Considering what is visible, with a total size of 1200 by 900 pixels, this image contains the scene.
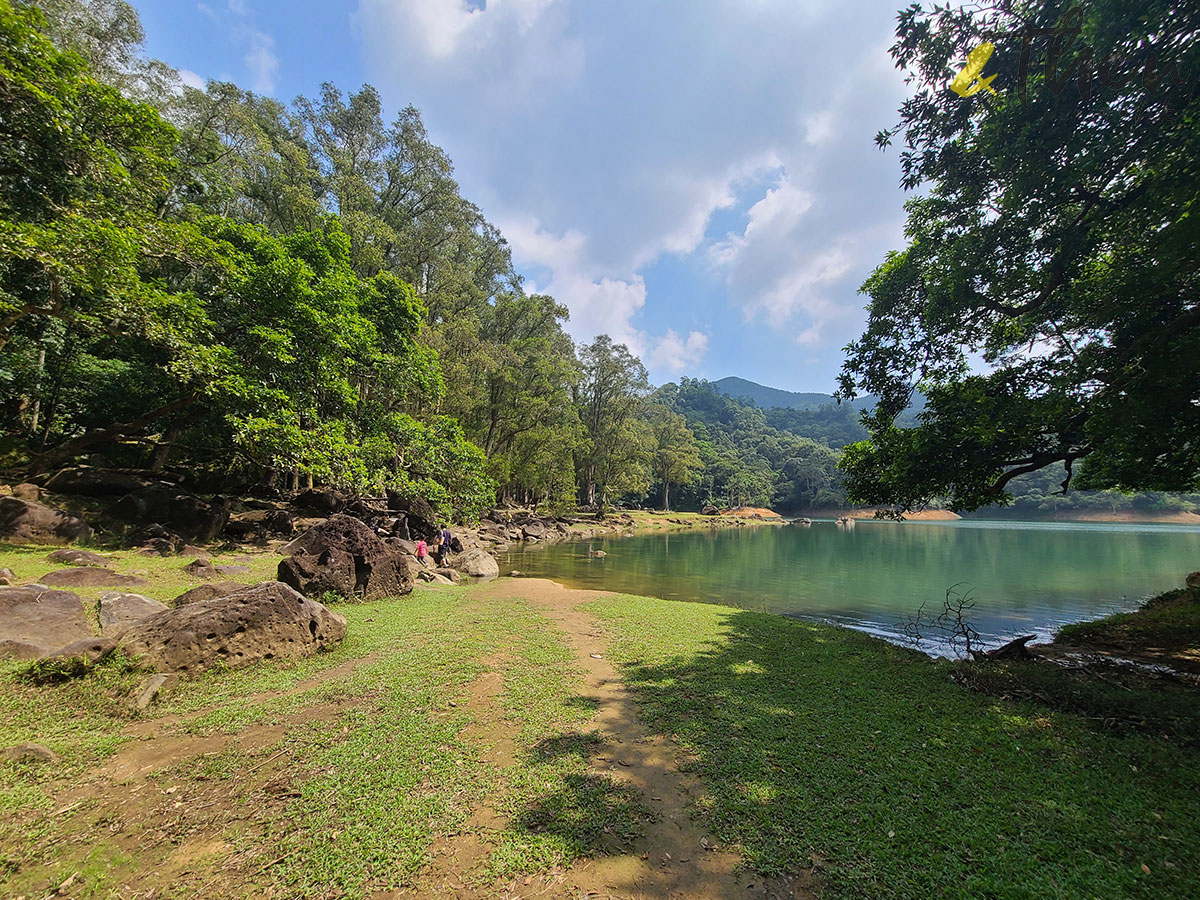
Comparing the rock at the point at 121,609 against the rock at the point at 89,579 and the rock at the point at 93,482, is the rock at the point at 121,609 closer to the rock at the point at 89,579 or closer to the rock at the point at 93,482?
the rock at the point at 89,579

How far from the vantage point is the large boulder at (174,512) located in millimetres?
12055

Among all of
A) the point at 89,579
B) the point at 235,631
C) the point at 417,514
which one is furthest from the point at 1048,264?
the point at 417,514

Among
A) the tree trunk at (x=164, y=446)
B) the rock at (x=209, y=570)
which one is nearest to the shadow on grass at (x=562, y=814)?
the rock at (x=209, y=570)

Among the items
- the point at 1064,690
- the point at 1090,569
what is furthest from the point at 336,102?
the point at 1090,569

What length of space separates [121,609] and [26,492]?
9292 mm

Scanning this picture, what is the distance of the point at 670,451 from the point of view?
6050 centimetres

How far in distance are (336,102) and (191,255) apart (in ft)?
58.6

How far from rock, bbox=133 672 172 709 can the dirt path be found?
14.2ft

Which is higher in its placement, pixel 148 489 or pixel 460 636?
pixel 148 489

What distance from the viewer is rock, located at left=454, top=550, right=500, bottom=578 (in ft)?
48.9

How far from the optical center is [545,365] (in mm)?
31719

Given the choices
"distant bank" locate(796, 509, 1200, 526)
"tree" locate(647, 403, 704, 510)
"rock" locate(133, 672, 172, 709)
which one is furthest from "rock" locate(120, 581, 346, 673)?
"distant bank" locate(796, 509, 1200, 526)

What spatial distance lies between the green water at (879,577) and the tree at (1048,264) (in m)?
4.97

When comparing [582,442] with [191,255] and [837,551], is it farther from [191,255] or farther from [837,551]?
[191,255]
